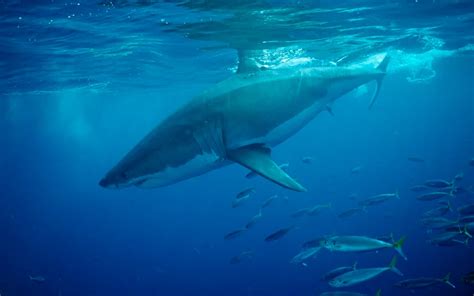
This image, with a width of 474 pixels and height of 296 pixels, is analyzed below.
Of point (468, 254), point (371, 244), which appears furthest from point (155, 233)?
point (371, 244)

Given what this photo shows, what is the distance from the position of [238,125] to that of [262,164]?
0.83 metres

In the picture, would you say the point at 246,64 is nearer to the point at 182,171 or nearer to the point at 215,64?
the point at 182,171

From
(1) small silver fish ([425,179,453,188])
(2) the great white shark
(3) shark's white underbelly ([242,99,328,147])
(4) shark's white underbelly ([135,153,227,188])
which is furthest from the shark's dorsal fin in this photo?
(1) small silver fish ([425,179,453,188])

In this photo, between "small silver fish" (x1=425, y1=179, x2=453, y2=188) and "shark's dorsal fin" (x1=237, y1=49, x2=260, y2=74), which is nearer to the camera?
"shark's dorsal fin" (x1=237, y1=49, x2=260, y2=74)

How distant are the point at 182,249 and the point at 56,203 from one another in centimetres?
7267

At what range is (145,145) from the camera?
4457 millimetres

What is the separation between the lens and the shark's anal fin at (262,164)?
4.02 metres

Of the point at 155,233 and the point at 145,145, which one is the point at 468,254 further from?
the point at 155,233

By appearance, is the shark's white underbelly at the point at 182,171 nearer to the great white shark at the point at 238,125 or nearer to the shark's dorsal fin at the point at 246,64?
the great white shark at the point at 238,125

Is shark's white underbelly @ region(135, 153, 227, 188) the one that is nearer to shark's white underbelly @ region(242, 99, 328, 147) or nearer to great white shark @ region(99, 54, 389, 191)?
great white shark @ region(99, 54, 389, 191)

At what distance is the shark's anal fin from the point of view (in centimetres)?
402

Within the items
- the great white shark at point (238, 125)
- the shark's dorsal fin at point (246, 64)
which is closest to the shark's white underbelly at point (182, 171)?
the great white shark at point (238, 125)

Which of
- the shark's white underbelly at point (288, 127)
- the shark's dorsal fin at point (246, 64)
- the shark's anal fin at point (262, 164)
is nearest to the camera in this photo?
the shark's anal fin at point (262, 164)

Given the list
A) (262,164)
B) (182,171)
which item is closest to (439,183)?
(262,164)
